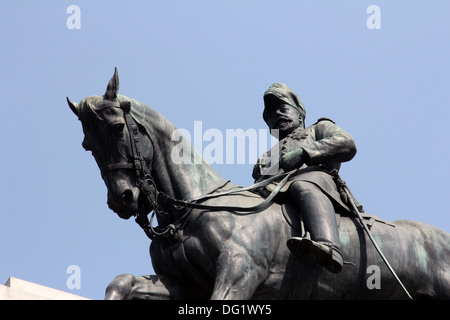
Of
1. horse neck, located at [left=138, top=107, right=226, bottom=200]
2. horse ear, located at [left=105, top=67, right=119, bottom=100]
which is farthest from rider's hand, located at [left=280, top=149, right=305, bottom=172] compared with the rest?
horse ear, located at [left=105, top=67, right=119, bottom=100]

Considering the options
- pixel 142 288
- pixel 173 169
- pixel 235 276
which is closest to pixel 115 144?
pixel 173 169

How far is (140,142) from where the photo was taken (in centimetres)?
1190

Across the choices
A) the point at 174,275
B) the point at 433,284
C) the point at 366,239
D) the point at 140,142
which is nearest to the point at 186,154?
the point at 140,142

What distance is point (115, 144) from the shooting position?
1179 cm

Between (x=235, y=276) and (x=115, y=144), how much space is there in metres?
2.11

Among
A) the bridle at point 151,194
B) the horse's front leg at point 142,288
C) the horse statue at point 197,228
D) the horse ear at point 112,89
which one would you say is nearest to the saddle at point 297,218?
the horse statue at point 197,228

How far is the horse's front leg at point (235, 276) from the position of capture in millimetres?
11156

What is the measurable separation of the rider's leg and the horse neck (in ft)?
3.38

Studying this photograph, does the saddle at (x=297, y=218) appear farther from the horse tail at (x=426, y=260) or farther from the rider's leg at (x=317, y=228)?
the horse tail at (x=426, y=260)

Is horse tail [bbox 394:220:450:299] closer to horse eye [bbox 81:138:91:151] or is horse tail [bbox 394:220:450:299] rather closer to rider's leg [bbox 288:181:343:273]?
rider's leg [bbox 288:181:343:273]

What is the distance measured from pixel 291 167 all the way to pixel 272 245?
48.1 inches

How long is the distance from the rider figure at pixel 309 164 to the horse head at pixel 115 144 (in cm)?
183
